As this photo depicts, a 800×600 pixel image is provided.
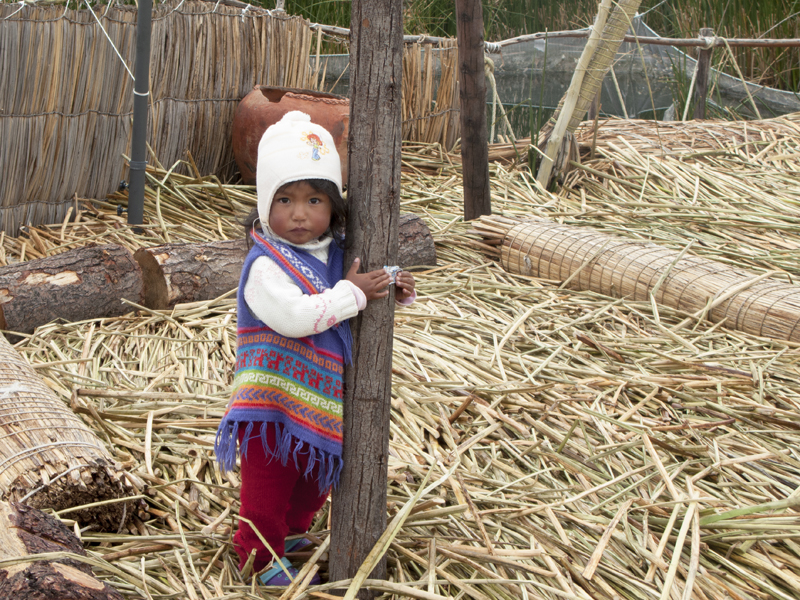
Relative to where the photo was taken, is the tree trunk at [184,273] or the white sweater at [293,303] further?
the tree trunk at [184,273]

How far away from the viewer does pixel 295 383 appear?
1.59 meters

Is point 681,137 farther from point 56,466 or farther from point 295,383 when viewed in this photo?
point 56,466

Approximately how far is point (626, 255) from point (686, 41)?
4042 millimetres

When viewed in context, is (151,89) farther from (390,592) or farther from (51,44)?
(390,592)

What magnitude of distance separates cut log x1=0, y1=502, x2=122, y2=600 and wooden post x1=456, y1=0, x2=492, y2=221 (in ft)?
10.6

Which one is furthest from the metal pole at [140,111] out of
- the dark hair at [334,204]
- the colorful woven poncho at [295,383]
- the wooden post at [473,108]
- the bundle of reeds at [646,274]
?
the colorful woven poncho at [295,383]

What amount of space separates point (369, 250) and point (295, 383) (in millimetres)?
333

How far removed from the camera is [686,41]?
262 inches

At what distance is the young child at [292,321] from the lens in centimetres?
153

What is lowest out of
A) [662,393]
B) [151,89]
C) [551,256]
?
[662,393]

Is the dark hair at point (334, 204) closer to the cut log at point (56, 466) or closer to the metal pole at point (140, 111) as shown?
the cut log at point (56, 466)

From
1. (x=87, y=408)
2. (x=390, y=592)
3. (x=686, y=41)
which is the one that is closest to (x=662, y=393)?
(x=390, y=592)

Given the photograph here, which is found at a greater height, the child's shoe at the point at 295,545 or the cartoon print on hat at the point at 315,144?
the cartoon print on hat at the point at 315,144

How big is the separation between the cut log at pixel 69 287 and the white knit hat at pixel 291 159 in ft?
5.78
